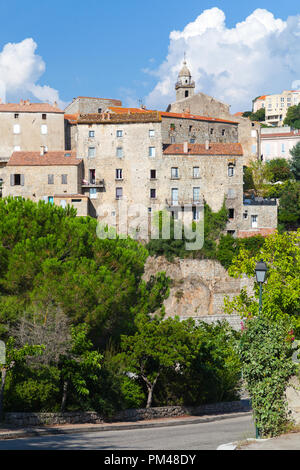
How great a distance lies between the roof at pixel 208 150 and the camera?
6469cm

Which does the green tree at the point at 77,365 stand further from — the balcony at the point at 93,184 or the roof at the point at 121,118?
the roof at the point at 121,118

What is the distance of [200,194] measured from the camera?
6438 centimetres

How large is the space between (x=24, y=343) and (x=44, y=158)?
44787mm

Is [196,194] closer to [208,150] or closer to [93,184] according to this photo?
[208,150]

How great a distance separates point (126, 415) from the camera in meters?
24.5

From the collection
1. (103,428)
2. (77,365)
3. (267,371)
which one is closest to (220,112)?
(77,365)

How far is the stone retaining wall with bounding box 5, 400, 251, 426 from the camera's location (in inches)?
825

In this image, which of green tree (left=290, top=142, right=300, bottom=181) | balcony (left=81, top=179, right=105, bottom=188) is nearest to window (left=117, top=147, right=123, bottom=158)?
balcony (left=81, top=179, right=105, bottom=188)

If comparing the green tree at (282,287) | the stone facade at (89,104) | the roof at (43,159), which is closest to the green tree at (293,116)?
the stone facade at (89,104)

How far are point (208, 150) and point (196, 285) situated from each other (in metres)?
13.3

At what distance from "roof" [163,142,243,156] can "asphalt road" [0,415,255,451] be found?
1720 inches

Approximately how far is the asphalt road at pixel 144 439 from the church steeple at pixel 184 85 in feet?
242

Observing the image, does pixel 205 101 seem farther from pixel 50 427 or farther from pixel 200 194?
pixel 50 427
